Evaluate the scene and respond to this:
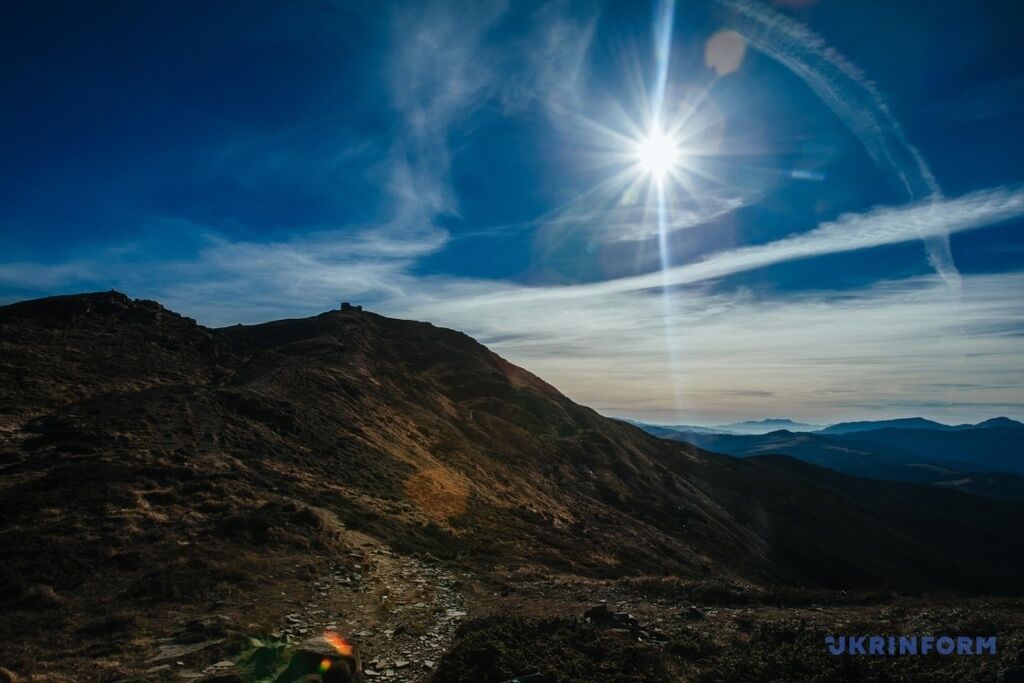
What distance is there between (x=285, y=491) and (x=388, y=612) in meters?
15.2

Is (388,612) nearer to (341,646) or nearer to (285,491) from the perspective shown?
(341,646)

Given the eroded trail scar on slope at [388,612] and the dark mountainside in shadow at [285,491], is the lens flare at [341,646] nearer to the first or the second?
the eroded trail scar on slope at [388,612]

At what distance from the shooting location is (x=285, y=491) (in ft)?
95.9

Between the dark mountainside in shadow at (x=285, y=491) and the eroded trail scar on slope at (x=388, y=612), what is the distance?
102 centimetres

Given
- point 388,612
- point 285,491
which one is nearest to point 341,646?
point 388,612

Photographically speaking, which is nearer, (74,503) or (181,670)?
(181,670)

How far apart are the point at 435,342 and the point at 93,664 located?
10602 centimetres

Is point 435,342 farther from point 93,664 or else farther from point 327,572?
point 93,664

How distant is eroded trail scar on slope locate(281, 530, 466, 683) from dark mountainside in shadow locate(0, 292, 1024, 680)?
1.02m

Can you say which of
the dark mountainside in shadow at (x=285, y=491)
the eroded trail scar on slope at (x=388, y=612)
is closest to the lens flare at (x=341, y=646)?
the eroded trail scar on slope at (x=388, y=612)

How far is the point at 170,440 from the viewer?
31.1 metres

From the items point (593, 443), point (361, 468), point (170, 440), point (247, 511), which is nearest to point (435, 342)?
point (593, 443)

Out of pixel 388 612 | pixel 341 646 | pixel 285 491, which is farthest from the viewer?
pixel 285 491

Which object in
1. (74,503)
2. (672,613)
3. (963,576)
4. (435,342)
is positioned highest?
(435,342)
